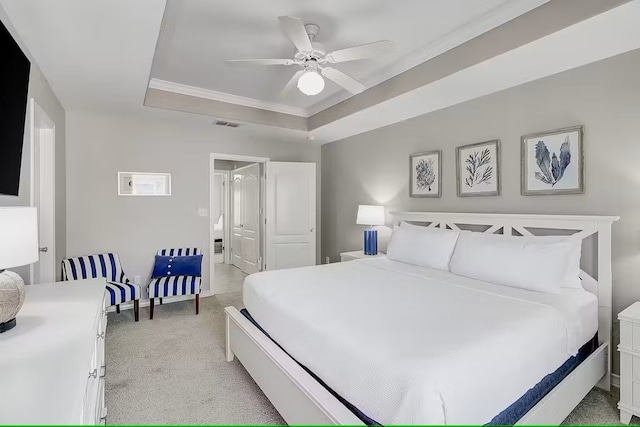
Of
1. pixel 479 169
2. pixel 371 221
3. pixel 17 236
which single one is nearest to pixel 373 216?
pixel 371 221

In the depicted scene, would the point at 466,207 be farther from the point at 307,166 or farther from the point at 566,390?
the point at 307,166

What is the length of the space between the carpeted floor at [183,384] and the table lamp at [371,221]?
A: 6.53 feet

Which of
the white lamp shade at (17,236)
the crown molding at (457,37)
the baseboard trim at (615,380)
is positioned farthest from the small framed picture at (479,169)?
the white lamp shade at (17,236)

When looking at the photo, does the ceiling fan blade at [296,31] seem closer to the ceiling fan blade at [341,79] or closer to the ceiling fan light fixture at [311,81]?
the ceiling fan light fixture at [311,81]

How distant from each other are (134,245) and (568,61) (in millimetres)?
4832

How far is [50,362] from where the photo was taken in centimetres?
112

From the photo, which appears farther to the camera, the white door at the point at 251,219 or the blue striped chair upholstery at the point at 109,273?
the white door at the point at 251,219

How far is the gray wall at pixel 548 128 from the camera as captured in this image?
2.32 m

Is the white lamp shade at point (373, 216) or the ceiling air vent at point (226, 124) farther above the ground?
the ceiling air vent at point (226, 124)

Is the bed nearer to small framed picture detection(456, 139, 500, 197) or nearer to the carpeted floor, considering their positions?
the carpeted floor

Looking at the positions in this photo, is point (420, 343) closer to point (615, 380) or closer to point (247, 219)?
point (615, 380)

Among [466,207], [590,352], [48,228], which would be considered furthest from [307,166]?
[590,352]

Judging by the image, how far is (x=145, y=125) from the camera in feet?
13.8

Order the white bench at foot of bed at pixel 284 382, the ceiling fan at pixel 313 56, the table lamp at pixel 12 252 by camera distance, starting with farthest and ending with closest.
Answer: the ceiling fan at pixel 313 56 < the white bench at foot of bed at pixel 284 382 < the table lamp at pixel 12 252
